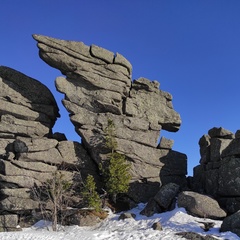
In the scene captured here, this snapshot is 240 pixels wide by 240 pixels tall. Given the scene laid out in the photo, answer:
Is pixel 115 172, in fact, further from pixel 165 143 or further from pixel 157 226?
pixel 157 226

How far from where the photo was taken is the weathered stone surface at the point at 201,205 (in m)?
28.0

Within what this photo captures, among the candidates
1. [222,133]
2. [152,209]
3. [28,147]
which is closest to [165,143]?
[222,133]

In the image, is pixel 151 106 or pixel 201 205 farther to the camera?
pixel 151 106

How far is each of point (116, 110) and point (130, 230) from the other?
1590cm

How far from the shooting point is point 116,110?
38.6 m

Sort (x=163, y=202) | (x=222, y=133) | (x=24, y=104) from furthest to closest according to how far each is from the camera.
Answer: (x=24, y=104) → (x=222, y=133) → (x=163, y=202)

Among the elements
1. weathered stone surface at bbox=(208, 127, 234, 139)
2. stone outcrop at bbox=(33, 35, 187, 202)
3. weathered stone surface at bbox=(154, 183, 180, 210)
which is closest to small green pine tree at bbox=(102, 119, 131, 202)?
stone outcrop at bbox=(33, 35, 187, 202)

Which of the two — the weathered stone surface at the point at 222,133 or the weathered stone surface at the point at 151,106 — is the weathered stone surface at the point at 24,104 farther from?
the weathered stone surface at the point at 222,133

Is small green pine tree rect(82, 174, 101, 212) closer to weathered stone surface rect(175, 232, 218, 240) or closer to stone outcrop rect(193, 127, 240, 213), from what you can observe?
weathered stone surface rect(175, 232, 218, 240)

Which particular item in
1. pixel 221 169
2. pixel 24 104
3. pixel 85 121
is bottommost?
pixel 221 169

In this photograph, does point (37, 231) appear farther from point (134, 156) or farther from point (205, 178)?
point (205, 178)

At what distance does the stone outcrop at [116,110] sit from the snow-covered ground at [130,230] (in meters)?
6.64

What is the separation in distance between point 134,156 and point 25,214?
42.4ft

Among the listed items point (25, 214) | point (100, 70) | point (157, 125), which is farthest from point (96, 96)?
point (25, 214)
